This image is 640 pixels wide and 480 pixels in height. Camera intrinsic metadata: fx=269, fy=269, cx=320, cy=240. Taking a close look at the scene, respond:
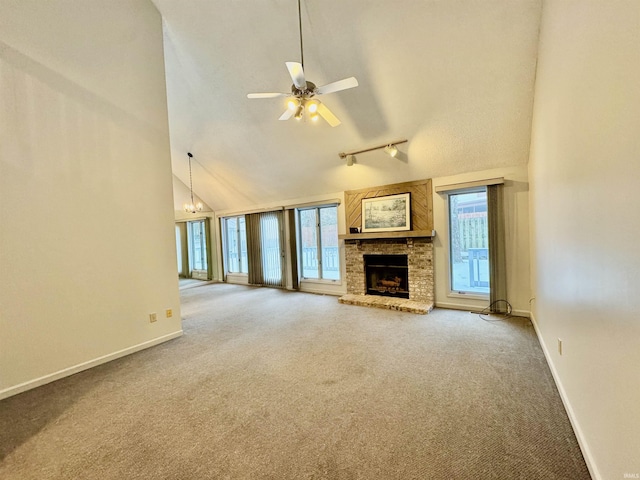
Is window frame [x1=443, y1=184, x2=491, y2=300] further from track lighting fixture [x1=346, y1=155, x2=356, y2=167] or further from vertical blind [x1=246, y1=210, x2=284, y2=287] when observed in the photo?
vertical blind [x1=246, y1=210, x2=284, y2=287]

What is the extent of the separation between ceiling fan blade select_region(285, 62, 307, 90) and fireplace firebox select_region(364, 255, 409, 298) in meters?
3.75

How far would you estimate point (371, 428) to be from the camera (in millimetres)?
1812

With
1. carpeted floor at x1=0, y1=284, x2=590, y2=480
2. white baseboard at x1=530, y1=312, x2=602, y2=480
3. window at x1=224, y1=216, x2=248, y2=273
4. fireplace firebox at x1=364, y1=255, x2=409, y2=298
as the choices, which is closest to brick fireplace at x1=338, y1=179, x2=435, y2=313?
fireplace firebox at x1=364, y1=255, x2=409, y2=298

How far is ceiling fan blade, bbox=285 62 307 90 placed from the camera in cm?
242

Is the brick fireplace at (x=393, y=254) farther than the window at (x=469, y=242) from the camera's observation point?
Yes

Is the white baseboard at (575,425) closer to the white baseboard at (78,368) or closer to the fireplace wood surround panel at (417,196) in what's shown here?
the fireplace wood surround panel at (417,196)

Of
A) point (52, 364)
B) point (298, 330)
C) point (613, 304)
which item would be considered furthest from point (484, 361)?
point (52, 364)

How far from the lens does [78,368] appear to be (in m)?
2.77

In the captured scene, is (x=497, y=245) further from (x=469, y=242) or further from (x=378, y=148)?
(x=378, y=148)

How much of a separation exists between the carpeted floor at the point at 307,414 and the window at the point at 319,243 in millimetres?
3049

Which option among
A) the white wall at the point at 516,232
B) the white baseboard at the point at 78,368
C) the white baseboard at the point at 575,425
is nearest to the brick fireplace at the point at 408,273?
the white wall at the point at 516,232

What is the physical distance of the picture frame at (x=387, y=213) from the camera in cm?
506

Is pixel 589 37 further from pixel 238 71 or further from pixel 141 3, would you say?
pixel 141 3

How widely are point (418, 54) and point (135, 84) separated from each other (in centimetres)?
343
